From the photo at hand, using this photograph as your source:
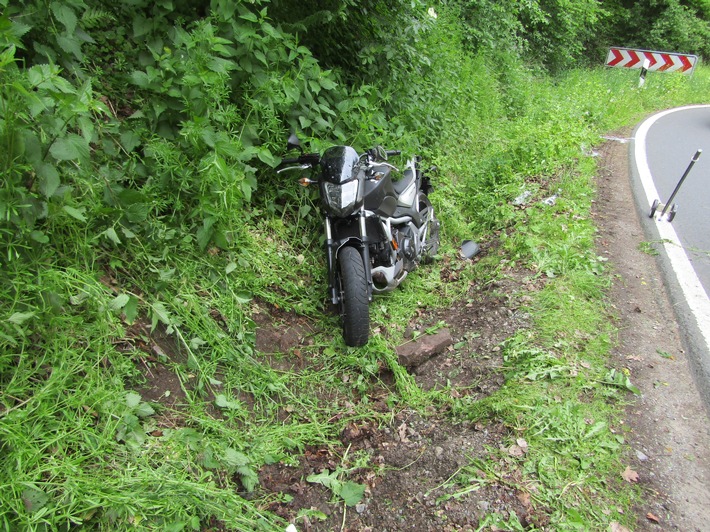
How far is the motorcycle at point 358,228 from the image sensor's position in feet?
11.0

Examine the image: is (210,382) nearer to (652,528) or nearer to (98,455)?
(98,455)

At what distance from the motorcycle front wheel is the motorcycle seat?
1221 millimetres

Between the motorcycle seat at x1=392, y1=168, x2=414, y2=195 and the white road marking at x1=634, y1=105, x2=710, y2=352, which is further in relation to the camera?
the motorcycle seat at x1=392, y1=168, x2=414, y2=195

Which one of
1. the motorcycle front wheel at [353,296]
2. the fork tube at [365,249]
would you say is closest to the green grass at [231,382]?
the motorcycle front wheel at [353,296]

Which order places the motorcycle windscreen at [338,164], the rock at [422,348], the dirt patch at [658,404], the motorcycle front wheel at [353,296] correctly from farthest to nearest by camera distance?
1. the rock at [422,348]
2. the motorcycle windscreen at [338,164]
3. the motorcycle front wheel at [353,296]
4. the dirt patch at [658,404]

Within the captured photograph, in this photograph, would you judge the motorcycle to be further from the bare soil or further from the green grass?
the bare soil

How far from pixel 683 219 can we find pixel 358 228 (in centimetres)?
440

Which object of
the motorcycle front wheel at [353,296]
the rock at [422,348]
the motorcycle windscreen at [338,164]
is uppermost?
the motorcycle windscreen at [338,164]

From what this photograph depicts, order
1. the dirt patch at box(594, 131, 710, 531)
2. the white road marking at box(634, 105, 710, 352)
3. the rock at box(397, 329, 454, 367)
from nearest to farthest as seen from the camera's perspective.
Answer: the dirt patch at box(594, 131, 710, 531) < the rock at box(397, 329, 454, 367) < the white road marking at box(634, 105, 710, 352)

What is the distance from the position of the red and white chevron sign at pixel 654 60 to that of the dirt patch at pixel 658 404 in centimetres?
1093

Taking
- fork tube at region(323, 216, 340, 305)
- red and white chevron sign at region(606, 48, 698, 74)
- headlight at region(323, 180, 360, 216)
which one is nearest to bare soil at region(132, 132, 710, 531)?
fork tube at region(323, 216, 340, 305)

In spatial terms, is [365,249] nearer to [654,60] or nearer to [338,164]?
[338,164]

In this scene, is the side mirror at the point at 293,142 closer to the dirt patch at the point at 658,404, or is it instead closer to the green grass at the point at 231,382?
the green grass at the point at 231,382

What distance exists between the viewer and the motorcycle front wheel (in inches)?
130
